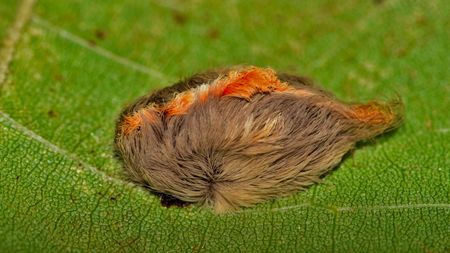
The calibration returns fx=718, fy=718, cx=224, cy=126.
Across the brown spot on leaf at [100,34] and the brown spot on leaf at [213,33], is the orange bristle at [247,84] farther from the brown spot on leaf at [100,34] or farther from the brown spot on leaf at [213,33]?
the brown spot on leaf at [100,34]

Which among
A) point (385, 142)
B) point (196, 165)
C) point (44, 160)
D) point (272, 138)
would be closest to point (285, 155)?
point (272, 138)

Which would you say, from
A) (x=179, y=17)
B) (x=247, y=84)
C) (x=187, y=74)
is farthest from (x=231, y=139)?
(x=179, y=17)

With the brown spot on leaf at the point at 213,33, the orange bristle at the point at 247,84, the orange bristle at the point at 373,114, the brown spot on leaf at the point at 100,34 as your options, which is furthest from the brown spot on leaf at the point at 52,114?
the orange bristle at the point at 373,114

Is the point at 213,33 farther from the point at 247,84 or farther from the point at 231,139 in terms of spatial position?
the point at 231,139

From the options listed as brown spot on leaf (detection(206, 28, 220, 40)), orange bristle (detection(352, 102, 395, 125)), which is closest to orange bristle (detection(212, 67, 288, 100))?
orange bristle (detection(352, 102, 395, 125))

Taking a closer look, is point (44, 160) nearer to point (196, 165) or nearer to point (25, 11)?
point (196, 165)

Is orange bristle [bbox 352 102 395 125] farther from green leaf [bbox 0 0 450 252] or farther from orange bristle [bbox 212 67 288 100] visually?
orange bristle [bbox 212 67 288 100]
